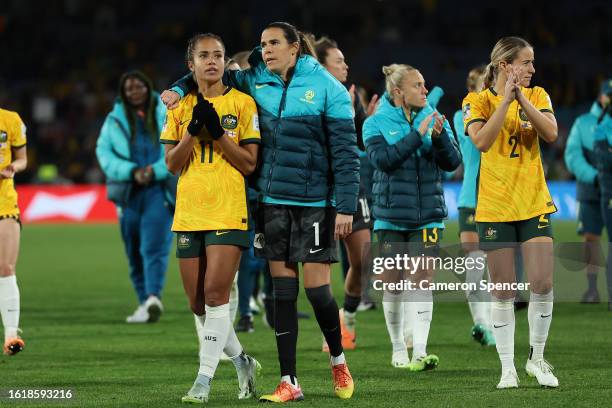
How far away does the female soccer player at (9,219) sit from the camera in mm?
8773

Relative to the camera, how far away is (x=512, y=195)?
7.12m

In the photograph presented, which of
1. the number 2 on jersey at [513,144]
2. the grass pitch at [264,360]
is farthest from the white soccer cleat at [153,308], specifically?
the number 2 on jersey at [513,144]

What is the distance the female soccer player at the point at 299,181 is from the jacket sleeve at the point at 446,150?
1454 millimetres

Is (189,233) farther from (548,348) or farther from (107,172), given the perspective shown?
(107,172)

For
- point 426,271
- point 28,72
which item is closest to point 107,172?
point 426,271

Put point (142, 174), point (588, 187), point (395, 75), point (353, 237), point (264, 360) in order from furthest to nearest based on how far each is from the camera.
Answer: point (588, 187) < point (142, 174) < point (353, 237) < point (264, 360) < point (395, 75)

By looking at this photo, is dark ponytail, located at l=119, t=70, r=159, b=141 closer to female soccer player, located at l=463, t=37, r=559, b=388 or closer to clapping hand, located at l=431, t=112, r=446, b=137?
clapping hand, located at l=431, t=112, r=446, b=137

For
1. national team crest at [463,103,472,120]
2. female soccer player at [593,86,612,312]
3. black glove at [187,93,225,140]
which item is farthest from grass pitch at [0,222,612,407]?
national team crest at [463,103,472,120]

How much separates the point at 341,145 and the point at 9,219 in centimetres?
324

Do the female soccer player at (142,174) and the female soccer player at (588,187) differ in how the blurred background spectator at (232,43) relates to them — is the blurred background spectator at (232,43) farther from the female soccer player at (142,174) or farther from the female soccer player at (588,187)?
the female soccer player at (142,174)

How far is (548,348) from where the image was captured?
9.20 meters

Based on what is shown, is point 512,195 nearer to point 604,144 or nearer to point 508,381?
point 508,381

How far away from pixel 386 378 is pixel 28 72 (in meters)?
30.2

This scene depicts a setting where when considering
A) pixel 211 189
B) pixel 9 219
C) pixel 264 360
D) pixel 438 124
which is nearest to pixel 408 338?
pixel 264 360
